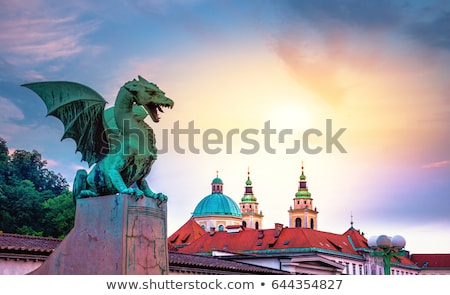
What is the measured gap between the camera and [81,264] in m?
9.14

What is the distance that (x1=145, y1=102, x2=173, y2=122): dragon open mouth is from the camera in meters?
9.61

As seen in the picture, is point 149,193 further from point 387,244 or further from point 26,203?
point 26,203

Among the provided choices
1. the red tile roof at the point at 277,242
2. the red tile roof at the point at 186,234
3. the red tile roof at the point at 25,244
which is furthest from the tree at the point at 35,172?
the red tile roof at the point at 25,244

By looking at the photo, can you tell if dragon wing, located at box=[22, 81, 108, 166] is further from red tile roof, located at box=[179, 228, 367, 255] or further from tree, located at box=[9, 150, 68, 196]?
red tile roof, located at box=[179, 228, 367, 255]

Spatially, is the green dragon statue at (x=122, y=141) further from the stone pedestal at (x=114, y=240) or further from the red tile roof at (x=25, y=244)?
the red tile roof at (x=25, y=244)

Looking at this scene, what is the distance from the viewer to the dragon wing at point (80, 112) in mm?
10078

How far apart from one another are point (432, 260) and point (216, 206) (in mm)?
22282

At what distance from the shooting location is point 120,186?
9180 mm

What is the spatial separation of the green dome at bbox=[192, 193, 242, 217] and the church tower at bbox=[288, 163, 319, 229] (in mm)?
8587

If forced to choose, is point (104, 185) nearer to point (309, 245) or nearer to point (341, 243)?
point (309, 245)

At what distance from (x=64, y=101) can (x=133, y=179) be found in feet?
5.34

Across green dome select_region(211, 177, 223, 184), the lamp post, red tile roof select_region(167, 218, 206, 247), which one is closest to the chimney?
red tile roof select_region(167, 218, 206, 247)

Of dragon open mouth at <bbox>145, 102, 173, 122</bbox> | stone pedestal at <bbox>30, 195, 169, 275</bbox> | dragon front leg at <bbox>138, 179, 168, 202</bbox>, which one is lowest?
stone pedestal at <bbox>30, 195, 169, 275</bbox>
